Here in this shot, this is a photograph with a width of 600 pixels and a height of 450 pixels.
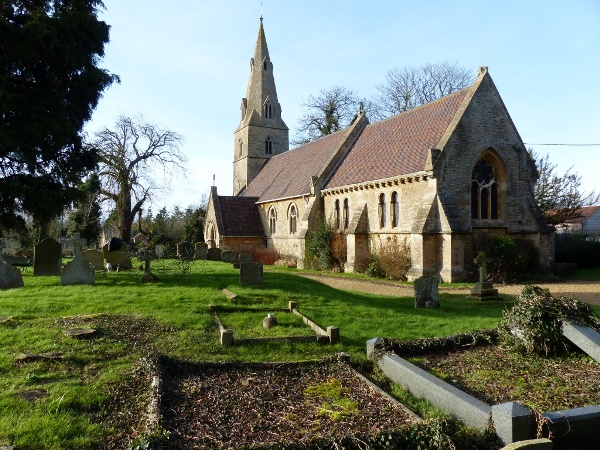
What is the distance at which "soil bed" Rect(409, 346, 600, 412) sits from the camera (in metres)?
5.48

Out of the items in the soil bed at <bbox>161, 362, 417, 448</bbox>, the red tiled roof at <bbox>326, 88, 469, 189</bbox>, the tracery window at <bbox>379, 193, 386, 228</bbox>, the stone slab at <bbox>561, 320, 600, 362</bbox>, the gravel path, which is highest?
the red tiled roof at <bbox>326, 88, 469, 189</bbox>

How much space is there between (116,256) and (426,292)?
13229 mm

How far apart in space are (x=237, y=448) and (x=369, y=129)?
25.6m

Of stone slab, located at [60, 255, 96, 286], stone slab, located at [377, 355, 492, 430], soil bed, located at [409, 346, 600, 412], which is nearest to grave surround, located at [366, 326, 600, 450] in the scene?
stone slab, located at [377, 355, 492, 430]

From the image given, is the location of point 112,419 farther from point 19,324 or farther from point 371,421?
point 19,324

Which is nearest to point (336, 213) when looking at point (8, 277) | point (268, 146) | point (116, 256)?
point (116, 256)

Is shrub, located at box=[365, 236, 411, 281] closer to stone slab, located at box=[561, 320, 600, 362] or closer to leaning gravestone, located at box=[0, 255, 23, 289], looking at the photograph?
stone slab, located at box=[561, 320, 600, 362]

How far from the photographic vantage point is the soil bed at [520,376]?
5.48m

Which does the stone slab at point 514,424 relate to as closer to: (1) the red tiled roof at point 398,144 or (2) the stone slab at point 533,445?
(2) the stone slab at point 533,445

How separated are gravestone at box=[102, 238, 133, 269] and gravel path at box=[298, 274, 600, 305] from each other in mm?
8780

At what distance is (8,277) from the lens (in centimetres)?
1360

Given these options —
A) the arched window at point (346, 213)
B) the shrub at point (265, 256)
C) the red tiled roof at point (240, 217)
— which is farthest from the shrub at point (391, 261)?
the red tiled roof at point (240, 217)

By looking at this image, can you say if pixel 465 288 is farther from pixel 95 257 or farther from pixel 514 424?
pixel 95 257

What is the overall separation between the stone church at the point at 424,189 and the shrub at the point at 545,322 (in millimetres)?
10783
